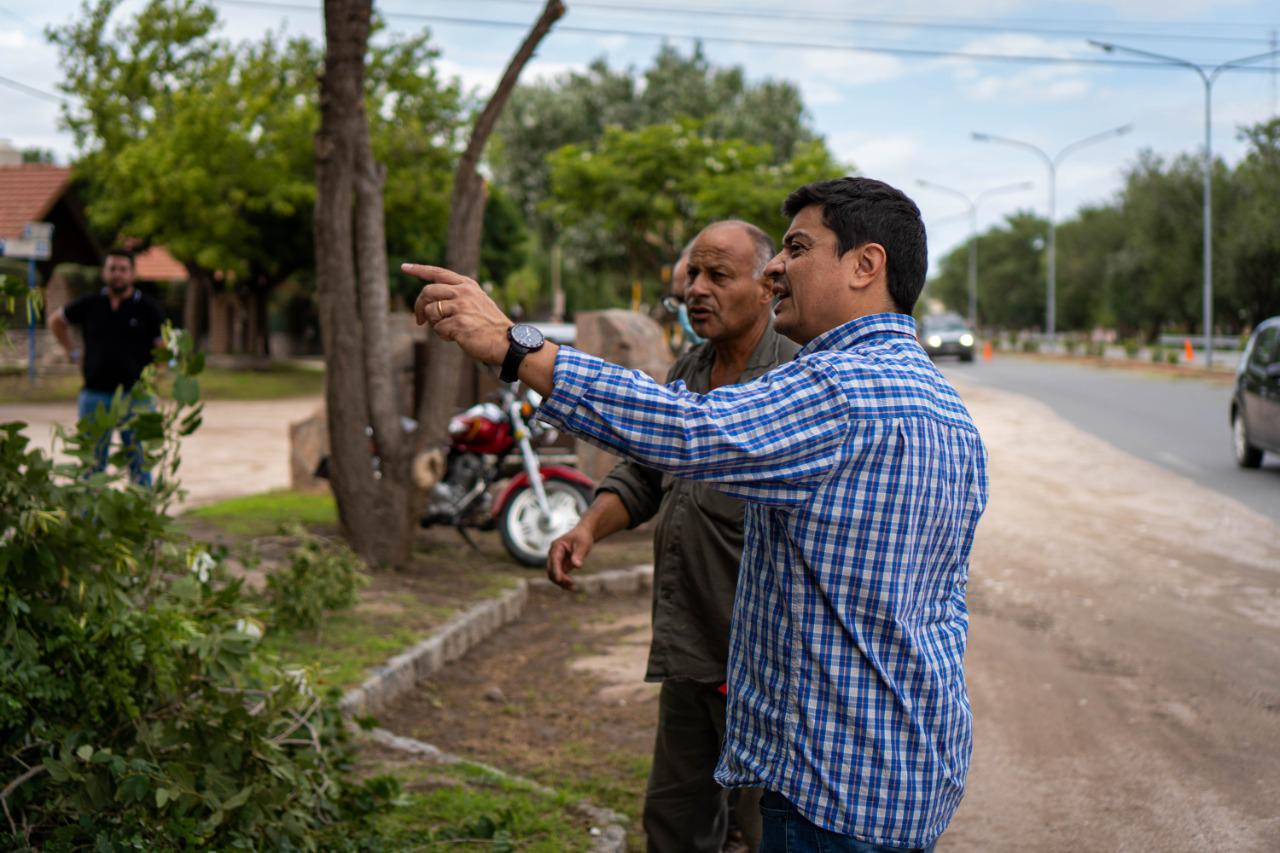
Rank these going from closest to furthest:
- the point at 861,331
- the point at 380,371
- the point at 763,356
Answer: the point at 861,331 < the point at 763,356 < the point at 380,371

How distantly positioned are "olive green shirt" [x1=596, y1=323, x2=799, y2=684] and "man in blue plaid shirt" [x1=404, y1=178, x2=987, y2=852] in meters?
1.02

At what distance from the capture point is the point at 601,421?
1886mm

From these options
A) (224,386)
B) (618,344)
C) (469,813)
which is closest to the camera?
(469,813)

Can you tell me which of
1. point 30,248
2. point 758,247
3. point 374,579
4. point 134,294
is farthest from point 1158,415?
point 758,247

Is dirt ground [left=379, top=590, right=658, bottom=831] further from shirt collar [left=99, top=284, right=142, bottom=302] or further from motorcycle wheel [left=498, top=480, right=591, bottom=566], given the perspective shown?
shirt collar [left=99, top=284, right=142, bottom=302]

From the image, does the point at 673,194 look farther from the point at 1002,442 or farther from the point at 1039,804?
the point at 1039,804

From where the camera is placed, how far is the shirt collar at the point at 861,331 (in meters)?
2.15

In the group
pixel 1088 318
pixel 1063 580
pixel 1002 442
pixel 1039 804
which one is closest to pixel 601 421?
pixel 1039 804

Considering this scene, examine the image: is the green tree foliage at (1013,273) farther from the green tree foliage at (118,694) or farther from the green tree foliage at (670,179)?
the green tree foliage at (118,694)

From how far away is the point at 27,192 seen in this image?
3388 cm

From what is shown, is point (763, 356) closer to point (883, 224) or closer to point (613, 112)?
point (883, 224)

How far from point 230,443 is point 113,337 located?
9.64 meters

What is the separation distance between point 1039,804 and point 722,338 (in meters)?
2.26

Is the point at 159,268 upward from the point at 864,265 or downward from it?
upward
